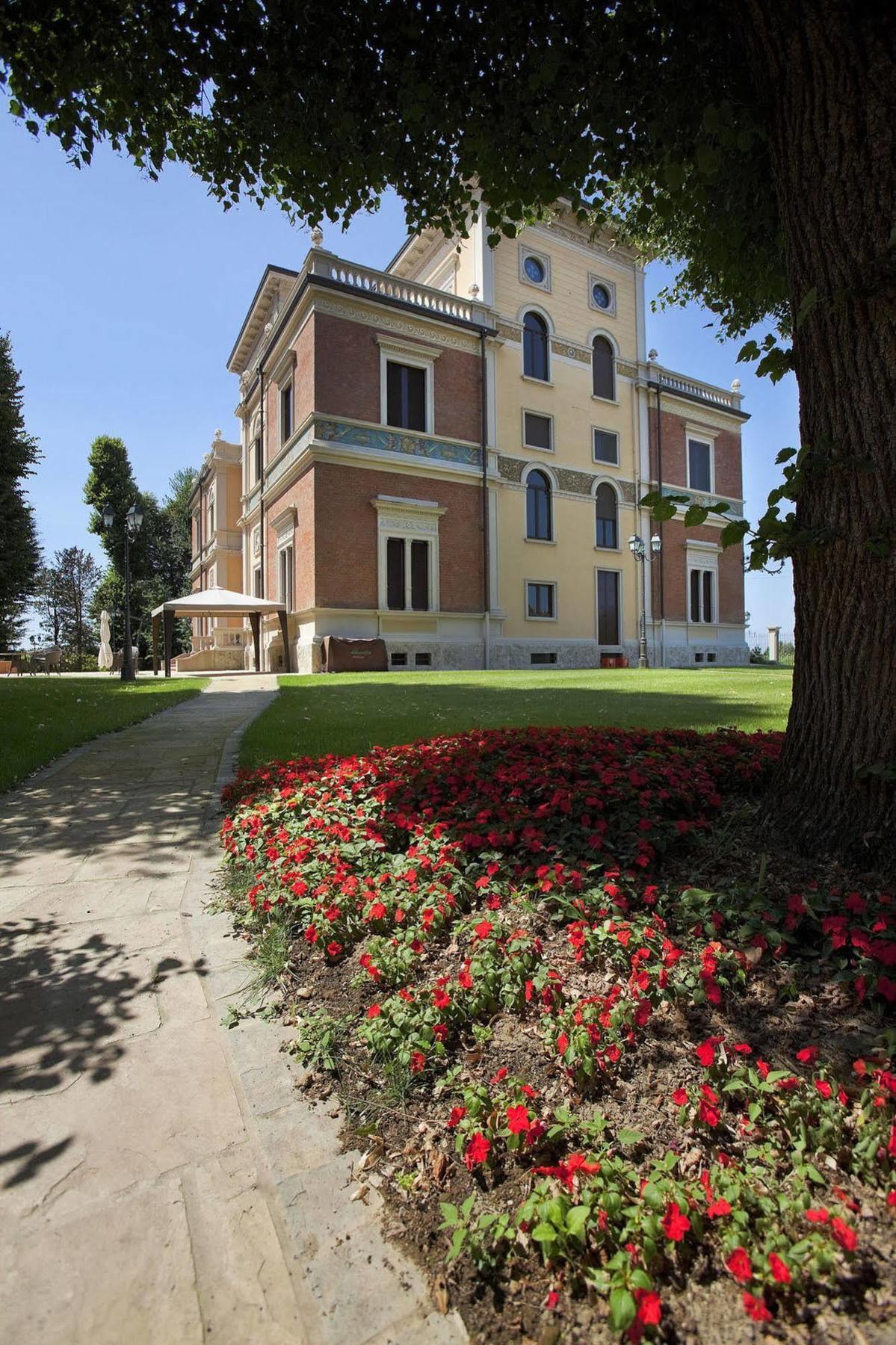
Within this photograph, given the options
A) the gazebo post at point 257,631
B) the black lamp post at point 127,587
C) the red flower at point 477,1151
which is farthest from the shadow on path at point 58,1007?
the gazebo post at point 257,631

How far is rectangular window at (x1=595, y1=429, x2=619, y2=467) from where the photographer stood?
24.9 meters

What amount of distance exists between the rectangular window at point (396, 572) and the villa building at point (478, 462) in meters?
0.05

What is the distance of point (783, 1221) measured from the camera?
125 cm

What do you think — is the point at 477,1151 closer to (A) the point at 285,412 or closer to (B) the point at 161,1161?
(B) the point at 161,1161

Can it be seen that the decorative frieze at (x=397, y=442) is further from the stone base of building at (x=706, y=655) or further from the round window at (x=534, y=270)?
the stone base of building at (x=706, y=655)

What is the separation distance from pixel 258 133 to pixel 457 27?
4.53ft

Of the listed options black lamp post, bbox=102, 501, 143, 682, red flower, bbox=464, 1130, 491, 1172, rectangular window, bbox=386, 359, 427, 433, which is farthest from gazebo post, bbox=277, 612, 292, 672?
red flower, bbox=464, 1130, 491, 1172

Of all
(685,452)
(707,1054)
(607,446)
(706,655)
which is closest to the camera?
(707,1054)

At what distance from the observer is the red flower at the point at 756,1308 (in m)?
1.09

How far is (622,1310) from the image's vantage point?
1085 millimetres

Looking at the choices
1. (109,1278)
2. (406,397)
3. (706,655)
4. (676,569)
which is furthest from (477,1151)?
(706,655)

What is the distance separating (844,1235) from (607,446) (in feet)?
86.9

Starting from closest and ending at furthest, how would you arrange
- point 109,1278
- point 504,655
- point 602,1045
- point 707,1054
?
point 109,1278 < point 707,1054 < point 602,1045 < point 504,655

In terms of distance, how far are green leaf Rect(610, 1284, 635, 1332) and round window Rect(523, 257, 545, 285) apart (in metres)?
26.6
